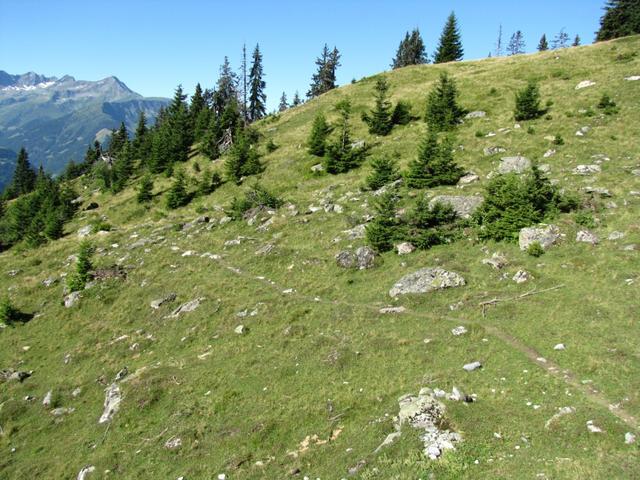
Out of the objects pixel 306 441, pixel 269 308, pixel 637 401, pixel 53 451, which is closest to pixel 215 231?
pixel 269 308

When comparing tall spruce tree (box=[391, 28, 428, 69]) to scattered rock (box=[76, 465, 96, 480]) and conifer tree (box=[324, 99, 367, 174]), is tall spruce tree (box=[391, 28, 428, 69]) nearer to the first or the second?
conifer tree (box=[324, 99, 367, 174])

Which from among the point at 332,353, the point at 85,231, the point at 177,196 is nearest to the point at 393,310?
the point at 332,353

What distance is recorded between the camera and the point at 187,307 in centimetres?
3008

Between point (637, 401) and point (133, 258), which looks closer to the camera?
point (637, 401)

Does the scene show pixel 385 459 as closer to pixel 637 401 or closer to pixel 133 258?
pixel 637 401

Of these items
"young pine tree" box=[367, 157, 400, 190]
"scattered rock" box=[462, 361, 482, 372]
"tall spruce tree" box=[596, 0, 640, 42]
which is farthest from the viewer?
"tall spruce tree" box=[596, 0, 640, 42]

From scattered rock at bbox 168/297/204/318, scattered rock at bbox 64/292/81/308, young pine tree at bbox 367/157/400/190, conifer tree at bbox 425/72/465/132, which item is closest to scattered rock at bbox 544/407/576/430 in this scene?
scattered rock at bbox 168/297/204/318

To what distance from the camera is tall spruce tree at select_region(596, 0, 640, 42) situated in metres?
78.5

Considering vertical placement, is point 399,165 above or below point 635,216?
above

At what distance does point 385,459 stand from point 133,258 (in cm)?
3711

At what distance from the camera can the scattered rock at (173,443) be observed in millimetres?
16958

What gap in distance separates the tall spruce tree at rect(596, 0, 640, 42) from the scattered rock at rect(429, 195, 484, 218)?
7587cm

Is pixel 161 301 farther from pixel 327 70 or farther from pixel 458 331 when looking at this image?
pixel 327 70

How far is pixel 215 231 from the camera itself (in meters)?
44.8
